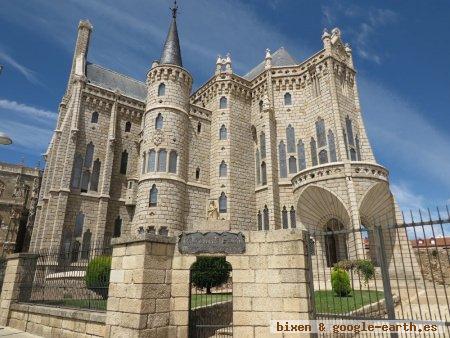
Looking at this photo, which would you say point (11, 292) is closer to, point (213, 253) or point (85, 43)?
point (213, 253)

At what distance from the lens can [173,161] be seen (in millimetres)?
23312

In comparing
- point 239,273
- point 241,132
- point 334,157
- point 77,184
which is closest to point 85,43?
point 77,184

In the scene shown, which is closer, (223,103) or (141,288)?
(141,288)

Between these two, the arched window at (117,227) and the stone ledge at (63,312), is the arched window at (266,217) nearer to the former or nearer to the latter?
the arched window at (117,227)

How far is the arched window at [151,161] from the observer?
22.8 meters

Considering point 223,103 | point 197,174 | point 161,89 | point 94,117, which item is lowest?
point 197,174

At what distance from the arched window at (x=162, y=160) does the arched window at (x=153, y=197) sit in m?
1.39

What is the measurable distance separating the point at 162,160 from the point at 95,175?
23.2 ft

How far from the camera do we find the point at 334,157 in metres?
21.8

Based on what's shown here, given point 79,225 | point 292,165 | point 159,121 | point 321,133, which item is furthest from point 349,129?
point 79,225

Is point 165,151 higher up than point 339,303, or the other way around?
point 165,151

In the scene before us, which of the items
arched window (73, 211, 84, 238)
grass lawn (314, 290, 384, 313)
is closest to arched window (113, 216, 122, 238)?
arched window (73, 211, 84, 238)

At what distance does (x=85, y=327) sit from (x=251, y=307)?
4.10m

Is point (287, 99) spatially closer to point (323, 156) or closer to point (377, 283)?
point (323, 156)
